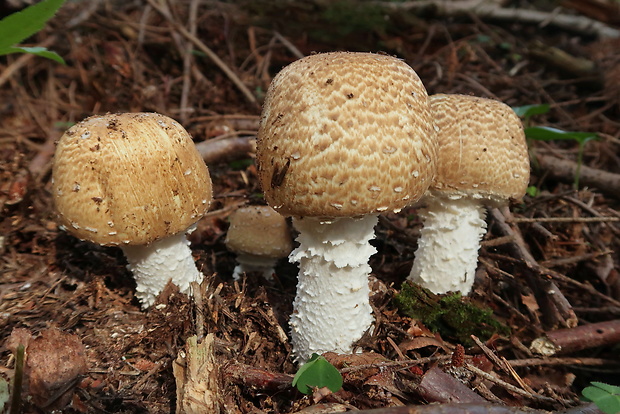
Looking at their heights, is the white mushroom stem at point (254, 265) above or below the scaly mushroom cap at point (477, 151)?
below

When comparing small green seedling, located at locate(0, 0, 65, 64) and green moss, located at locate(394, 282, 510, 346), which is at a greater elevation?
small green seedling, located at locate(0, 0, 65, 64)

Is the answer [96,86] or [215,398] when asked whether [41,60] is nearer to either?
[96,86]

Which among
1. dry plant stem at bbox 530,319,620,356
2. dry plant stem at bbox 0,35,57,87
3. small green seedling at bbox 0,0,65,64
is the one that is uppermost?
small green seedling at bbox 0,0,65,64

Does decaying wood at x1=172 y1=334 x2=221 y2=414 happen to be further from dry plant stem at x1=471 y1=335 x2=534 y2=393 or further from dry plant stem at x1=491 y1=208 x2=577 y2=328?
dry plant stem at x1=491 y1=208 x2=577 y2=328

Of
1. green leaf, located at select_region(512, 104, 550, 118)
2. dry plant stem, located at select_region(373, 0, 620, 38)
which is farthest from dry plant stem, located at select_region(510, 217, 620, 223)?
dry plant stem, located at select_region(373, 0, 620, 38)

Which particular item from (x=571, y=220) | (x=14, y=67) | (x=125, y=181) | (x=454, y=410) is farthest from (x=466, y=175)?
(x=14, y=67)

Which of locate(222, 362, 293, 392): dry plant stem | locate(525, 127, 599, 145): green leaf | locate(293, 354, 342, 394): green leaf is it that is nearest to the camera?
locate(293, 354, 342, 394): green leaf

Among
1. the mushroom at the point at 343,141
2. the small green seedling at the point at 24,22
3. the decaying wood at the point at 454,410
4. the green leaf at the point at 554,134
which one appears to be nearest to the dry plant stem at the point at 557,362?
the decaying wood at the point at 454,410

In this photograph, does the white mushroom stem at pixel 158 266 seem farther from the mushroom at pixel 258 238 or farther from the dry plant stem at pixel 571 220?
the dry plant stem at pixel 571 220
